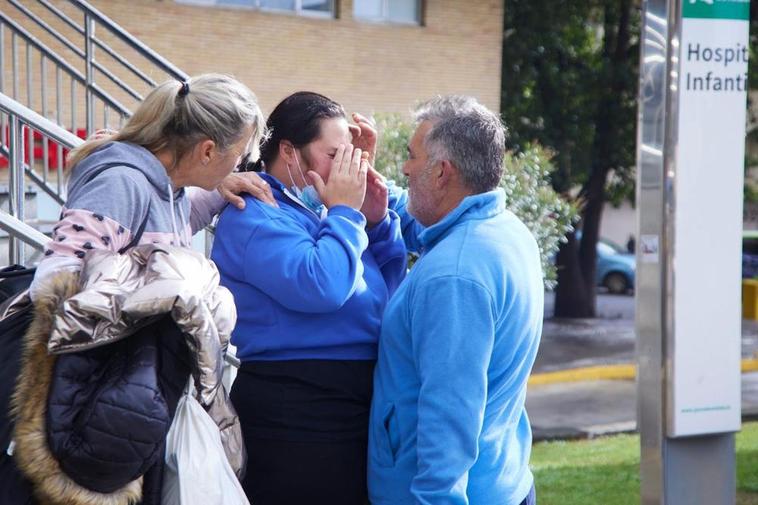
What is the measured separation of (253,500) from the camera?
286cm

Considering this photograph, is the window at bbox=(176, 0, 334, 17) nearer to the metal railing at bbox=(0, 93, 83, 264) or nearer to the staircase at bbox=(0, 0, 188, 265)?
the staircase at bbox=(0, 0, 188, 265)

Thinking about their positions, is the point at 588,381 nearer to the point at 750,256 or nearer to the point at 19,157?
the point at 19,157

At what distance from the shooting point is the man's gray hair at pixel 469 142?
2.79 meters

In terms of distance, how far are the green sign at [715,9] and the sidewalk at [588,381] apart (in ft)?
18.5

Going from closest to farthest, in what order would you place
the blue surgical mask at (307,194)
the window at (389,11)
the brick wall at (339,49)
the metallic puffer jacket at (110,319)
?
1. the metallic puffer jacket at (110,319)
2. the blue surgical mask at (307,194)
3. the brick wall at (339,49)
4. the window at (389,11)

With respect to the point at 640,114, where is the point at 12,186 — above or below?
below

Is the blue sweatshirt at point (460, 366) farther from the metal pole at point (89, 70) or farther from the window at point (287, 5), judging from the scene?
the window at point (287, 5)

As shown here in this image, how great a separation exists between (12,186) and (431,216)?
294 cm

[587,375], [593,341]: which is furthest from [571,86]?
[587,375]

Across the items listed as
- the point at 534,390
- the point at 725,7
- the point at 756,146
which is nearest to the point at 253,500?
the point at 725,7

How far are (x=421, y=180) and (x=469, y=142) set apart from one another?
0.17m

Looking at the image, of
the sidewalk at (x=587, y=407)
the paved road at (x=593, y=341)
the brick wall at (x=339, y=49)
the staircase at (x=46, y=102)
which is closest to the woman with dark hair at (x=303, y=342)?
the staircase at (x=46, y=102)

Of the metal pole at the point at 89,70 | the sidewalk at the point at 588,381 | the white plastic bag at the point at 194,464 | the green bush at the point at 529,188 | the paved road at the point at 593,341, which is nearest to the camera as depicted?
the white plastic bag at the point at 194,464

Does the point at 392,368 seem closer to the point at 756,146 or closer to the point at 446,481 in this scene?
the point at 446,481
